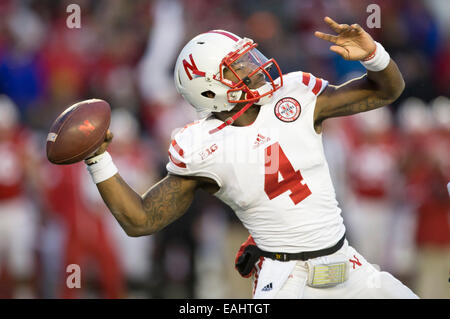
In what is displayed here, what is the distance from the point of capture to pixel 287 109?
4.05 m

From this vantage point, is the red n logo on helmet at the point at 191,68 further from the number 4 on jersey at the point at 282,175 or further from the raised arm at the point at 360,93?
the raised arm at the point at 360,93

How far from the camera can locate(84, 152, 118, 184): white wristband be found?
3.98m

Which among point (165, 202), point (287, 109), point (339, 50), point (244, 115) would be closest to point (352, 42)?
point (339, 50)

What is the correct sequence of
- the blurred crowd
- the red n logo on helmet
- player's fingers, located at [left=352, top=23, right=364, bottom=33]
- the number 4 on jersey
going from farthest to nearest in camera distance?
the blurred crowd < the red n logo on helmet < the number 4 on jersey < player's fingers, located at [left=352, top=23, right=364, bottom=33]

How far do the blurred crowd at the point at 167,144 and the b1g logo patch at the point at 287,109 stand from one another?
3.99m

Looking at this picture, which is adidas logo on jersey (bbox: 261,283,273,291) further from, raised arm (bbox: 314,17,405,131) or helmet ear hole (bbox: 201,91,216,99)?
helmet ear hole (bbox: 201,91,216,99)

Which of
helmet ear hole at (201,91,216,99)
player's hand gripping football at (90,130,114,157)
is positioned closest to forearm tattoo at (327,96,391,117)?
helmet ear hole at (201,91,216,99)

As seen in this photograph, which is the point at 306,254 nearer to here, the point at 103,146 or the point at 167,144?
the point at 103,146

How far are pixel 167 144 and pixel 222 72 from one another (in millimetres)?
4625

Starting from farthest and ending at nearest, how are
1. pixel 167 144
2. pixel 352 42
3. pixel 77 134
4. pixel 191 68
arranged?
pixel 167 144 < pixel 191 68 < pixel 352 42 < pixel 77 134

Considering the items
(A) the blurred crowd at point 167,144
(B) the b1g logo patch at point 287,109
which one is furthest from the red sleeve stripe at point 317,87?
(A) the blurred crowd at point 167,144

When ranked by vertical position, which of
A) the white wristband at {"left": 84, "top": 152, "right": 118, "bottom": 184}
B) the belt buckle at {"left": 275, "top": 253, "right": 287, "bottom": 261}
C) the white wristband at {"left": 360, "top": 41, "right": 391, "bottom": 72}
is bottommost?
the belt buckle at {"left": 275, "top": 253, "right": 287, "bottom": 261}

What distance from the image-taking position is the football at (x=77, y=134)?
12.8 ft

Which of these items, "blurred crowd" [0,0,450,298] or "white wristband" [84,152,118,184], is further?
"blurred crowd" [0,0,450,298]
